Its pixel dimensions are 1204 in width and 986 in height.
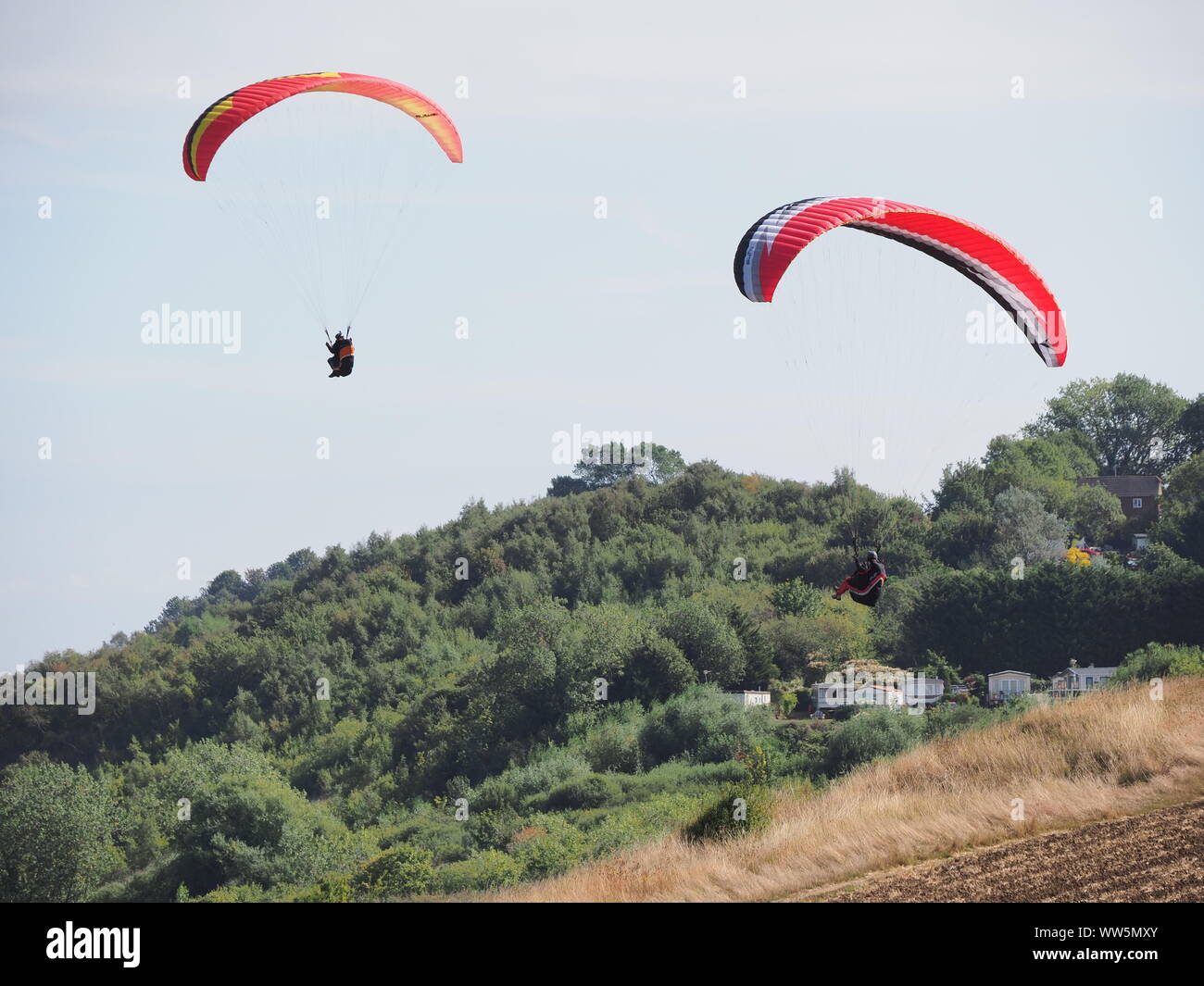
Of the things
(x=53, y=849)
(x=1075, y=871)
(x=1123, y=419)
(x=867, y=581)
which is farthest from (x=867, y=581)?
(x=1123, y=419)

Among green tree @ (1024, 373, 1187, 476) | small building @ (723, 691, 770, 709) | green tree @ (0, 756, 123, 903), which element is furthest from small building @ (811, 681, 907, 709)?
green tree @ (1024, 373, 1187, 476)

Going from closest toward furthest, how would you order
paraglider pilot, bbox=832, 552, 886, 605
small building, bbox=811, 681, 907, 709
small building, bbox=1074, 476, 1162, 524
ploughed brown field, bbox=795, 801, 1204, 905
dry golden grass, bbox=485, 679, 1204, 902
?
ploughed brown field, bbox=795, 801, 1204, 905, dry golden grass, bbox=485, 679, 1204, 902, paraglider pilot, bbox=832, 552, 886, 605, small building, bbox=811, 681, 907, 709, small building, bbox=1074, 476, 1162, 524

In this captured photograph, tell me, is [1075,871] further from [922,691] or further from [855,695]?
[922,691]

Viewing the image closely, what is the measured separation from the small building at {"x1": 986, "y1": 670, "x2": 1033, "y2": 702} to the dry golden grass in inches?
1165

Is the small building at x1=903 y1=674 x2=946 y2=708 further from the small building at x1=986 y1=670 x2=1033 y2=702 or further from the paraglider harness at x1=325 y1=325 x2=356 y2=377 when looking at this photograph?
the paraglider harness at x1=325 y1=325 x2=356 y2=377

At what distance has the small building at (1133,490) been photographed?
97.1 m

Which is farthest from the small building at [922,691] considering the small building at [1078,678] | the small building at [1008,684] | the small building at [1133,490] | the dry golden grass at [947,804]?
the small building at [1133,490]

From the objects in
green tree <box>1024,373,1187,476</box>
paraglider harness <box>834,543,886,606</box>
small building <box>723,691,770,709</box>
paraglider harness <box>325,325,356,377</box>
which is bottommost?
small building <box>723,691,770,709</box>

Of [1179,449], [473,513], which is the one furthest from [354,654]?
[1179,449]

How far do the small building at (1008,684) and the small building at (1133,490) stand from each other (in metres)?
42.5

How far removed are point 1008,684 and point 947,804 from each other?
117 ft

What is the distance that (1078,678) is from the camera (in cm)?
5631

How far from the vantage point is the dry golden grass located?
66.5 ft

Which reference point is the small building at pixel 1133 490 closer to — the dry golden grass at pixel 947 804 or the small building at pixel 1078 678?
the small building at pixel 1078 678
